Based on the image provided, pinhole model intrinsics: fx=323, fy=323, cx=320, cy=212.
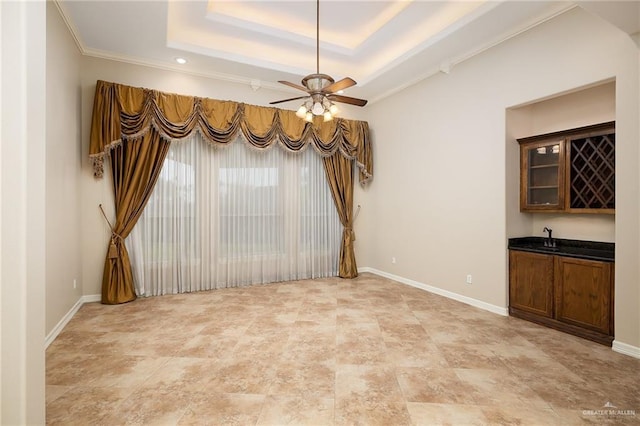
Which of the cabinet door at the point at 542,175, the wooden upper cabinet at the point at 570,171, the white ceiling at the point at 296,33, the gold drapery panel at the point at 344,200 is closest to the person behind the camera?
the wooden upper cabinet at the point at 570,171

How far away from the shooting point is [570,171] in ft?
11.5

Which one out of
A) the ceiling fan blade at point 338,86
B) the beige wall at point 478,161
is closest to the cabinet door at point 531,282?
the beige wall at point 478,161

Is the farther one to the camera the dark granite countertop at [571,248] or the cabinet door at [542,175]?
the cabinet door at [542,175]

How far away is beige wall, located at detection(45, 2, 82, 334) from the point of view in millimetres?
3100

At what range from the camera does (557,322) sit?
3.38 m

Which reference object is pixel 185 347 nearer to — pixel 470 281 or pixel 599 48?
pixel 470 281

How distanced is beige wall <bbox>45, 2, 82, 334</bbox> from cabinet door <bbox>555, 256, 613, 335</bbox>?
16.6 ft

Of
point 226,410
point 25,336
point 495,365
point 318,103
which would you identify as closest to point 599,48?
point 318,103

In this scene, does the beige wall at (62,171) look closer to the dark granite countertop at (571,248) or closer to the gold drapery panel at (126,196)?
the gold drapery panel at (126,196)

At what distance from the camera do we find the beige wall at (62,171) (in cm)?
310

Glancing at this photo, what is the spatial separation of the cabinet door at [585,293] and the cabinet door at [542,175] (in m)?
0.71

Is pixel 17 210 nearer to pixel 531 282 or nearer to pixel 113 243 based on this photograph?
pixel 113 243

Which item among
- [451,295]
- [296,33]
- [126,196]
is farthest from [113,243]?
[451,295]

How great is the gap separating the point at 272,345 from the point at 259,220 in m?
2.60
